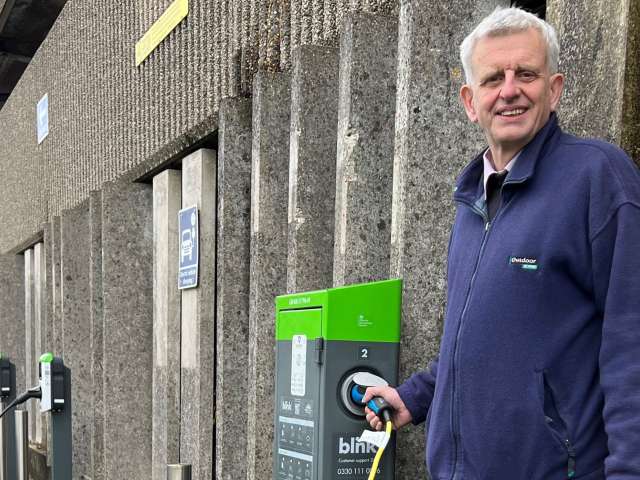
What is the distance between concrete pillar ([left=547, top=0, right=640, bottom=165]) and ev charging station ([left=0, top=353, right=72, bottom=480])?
3921mm

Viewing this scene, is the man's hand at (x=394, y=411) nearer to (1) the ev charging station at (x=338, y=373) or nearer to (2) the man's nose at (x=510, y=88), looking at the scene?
(1) the ev charging station at (x=338, y=373)

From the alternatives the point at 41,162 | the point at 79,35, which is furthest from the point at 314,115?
the point at 41,162

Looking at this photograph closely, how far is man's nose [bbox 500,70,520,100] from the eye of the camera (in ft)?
7.13

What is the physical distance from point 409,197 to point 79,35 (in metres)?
6.46

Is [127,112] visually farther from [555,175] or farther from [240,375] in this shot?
[555,175]

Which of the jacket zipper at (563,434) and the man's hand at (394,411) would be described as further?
the man's hand at (394,411)

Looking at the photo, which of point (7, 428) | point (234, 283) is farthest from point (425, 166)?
point (7, 428)

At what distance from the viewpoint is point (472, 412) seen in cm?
214

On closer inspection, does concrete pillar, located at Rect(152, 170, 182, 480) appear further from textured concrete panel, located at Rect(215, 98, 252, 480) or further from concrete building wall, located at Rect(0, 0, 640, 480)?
textured concrete panel, located at Rect(215, 98, 252, 480)

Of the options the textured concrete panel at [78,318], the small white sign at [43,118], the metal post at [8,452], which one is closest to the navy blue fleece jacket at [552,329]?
the textured concrete panel at [78,318]

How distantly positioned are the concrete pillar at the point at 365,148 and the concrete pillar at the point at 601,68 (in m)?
0.84

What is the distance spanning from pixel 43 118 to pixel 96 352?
4.38 metres

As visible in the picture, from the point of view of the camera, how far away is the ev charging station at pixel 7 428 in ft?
25.7

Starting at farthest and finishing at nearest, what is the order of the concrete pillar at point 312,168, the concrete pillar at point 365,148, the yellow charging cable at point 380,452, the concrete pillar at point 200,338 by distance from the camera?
1. the concrete pillar at point 200,338
2. the concrete pillar at point 312,168
3. the concrete pillar at point 365,148
4. the yellow charging cable at point 380,452
